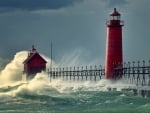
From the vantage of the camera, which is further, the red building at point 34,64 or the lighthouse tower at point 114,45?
Answer: the red building at point 34,64

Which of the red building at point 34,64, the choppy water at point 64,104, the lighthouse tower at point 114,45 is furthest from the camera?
the red building at point 34,64

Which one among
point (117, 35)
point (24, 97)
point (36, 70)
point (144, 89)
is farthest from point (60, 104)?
point (36, 70)

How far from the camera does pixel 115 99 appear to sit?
1715 inches

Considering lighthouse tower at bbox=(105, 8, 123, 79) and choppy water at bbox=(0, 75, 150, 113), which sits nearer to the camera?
choppy water at bbox=(0, 75, 150, 113)

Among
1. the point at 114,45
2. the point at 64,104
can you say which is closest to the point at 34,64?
the point at 114,45

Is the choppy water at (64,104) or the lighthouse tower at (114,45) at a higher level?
the lighthouse tower at (114,45)

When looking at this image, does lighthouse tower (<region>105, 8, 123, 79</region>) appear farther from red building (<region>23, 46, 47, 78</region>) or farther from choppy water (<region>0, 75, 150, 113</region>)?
red building (<region>23, 46, 47, 78</region>)

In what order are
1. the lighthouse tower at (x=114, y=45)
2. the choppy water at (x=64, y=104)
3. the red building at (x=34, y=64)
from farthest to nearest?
the red building at (x=34, y=64)
the lighthouse tower at (x=114, y=45)
the choppy water at (x=64, y=104)

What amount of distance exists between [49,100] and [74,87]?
23.9 meters

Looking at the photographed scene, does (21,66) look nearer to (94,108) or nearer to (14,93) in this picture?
(14,93)

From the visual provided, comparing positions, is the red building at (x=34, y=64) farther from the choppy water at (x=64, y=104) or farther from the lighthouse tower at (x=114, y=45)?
the choppy water at (x=64, y=104)

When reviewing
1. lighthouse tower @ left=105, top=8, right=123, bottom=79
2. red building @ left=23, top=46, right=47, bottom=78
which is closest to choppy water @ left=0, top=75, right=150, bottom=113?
lighthouse tower @ left=105, top=8, right=123, bottom=79

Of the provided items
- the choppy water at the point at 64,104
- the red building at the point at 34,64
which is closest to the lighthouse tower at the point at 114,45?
the choppy water at the point at 64,104

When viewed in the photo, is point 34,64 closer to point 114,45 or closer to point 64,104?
point 114,45
